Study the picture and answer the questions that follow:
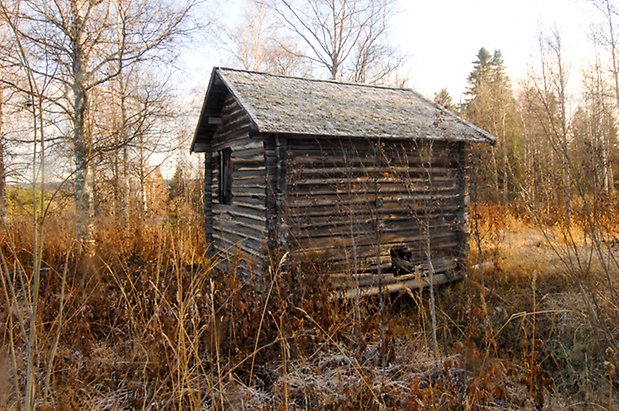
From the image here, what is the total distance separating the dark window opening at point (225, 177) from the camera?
9078 millimetres

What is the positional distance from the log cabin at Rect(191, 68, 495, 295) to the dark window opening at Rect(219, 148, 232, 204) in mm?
56

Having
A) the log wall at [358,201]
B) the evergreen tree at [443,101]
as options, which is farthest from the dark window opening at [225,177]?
the evergreen tree at [443,101]

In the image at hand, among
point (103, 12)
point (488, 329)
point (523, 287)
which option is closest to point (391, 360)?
point (488, 329)

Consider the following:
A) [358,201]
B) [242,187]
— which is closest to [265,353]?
[358,201]

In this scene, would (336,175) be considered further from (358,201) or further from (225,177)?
(225,177)

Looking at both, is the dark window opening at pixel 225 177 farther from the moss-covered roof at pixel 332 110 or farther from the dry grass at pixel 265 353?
the dry grass at pixel 265 353

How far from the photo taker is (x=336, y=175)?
7320 millimetres

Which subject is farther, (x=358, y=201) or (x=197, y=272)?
(x=358, y=201)

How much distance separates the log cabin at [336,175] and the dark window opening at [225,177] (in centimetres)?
6

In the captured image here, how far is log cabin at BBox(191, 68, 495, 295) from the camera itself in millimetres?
6785

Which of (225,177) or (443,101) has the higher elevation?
(443,101)

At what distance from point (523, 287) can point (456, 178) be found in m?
2.43

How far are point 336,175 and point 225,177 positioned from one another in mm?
3105

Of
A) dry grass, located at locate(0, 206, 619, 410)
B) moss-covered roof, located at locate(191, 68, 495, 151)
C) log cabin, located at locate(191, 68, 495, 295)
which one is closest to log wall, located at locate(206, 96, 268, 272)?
log cabin, located at locate(191, 68, 495, 295)
